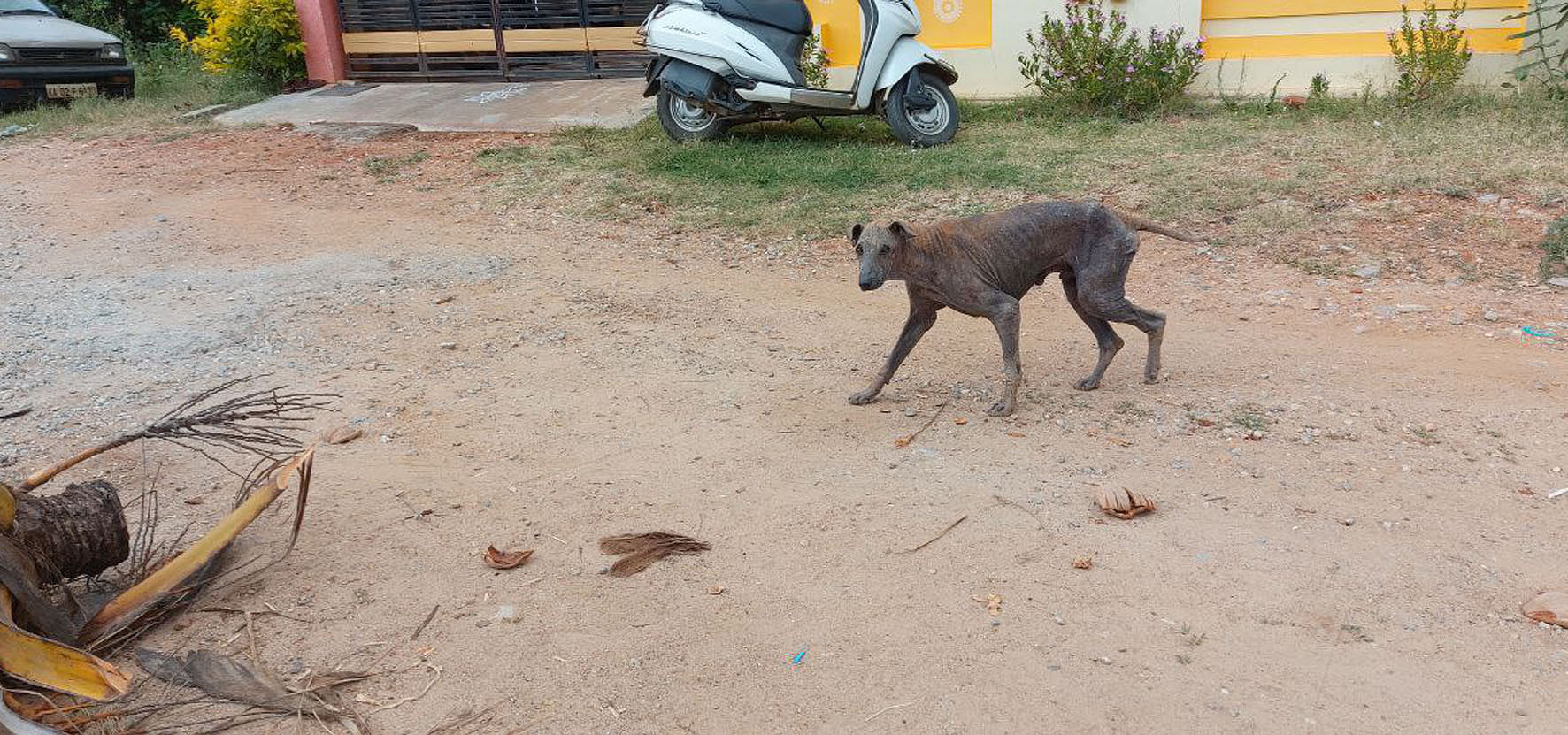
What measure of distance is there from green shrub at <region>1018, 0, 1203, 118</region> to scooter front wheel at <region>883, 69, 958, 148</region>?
129 cm

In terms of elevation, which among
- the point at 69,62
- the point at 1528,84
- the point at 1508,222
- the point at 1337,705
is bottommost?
the point at 1337,705

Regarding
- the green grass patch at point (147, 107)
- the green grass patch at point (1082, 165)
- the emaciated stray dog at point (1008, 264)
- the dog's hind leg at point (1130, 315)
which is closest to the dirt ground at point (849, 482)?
the dog's hind leg at point (1130, 315)

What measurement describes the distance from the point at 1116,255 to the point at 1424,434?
133 cm

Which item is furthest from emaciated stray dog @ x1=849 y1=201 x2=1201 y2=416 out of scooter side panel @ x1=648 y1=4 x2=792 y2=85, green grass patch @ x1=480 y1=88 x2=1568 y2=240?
scooter side panel @ x1=648 y1=4 x2=792 y2=85

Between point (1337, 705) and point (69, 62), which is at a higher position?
point (69, 62)

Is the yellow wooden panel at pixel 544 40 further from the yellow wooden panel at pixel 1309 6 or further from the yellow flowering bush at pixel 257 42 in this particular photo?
the yellow wooden panel at pixel 1309 6

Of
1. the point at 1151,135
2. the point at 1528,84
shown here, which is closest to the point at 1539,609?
the point at 1151,135

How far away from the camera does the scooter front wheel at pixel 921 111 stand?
8992 mm

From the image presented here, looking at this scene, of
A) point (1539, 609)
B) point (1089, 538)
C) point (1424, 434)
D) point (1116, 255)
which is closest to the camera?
point (1539, 609)

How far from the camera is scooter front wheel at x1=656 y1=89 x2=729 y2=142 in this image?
942 centimetres

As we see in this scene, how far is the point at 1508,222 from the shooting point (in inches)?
260

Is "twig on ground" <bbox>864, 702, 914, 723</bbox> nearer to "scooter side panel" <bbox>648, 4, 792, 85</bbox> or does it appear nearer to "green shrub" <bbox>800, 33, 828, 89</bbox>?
"scooter side panel" <bbox>648, 4, 792, 85</bbox>

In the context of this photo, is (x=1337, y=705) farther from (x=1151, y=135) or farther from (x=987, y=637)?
(x=1151, y=135)

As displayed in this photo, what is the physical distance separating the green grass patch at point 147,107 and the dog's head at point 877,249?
9.76 meters
